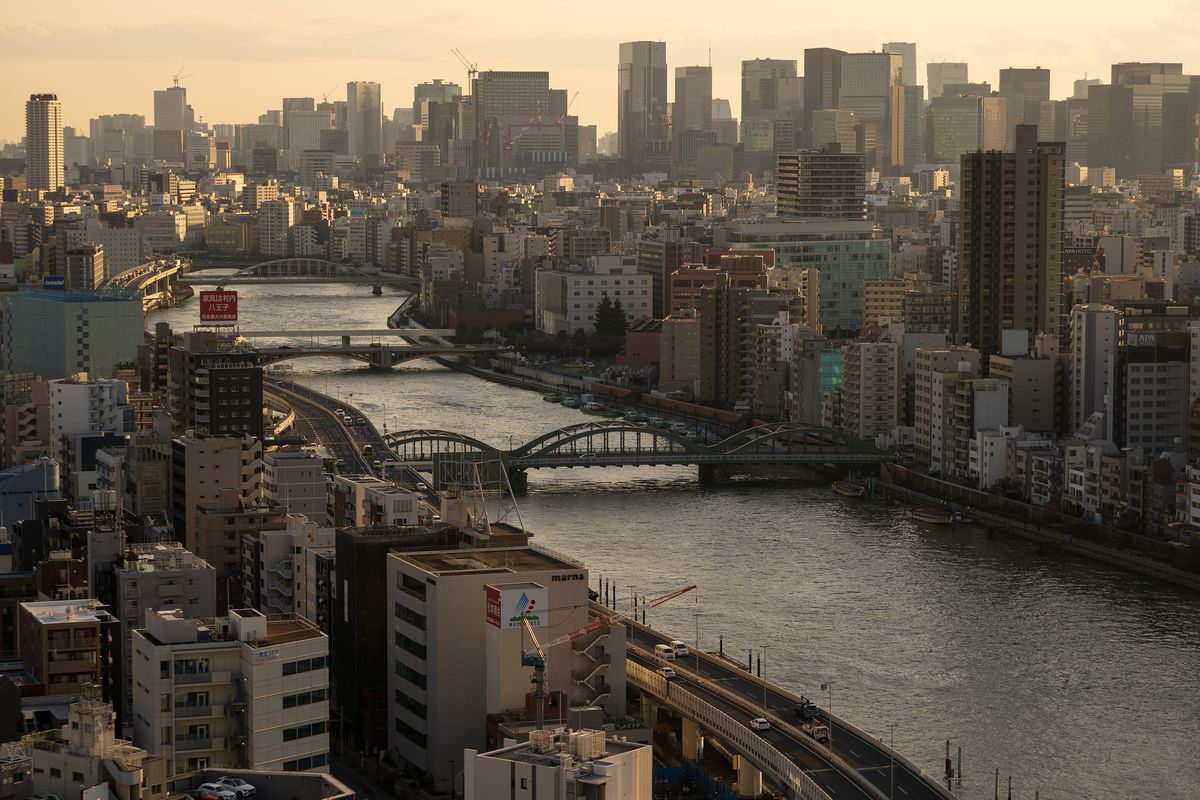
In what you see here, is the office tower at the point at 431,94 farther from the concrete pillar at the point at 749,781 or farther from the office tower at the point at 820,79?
the concrete pillar at the point at 749,781

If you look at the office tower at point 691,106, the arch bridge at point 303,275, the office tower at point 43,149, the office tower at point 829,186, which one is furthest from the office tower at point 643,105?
the office tower at point 829,186

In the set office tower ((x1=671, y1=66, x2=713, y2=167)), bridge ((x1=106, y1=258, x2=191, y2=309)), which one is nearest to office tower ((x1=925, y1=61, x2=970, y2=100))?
office tower ((x1=671, y1=66, x2=713, y2=167))

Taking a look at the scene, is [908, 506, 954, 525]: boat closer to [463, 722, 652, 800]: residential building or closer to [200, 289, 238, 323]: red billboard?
[200, 289, 238, 323]: red billboard

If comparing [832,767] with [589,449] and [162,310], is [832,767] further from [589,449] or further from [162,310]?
[162,310]

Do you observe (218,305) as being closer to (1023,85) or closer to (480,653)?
(480,653)

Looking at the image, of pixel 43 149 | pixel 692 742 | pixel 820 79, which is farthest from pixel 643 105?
pixel 692 742

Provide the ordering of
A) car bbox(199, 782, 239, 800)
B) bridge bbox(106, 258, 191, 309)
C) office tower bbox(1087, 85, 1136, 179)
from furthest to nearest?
1. office tower bbox(1087, 85, 1136, 179)
2. bridge bbox(106, 258, 191, 309)
3. car bbox(199, 782, 239, 800)

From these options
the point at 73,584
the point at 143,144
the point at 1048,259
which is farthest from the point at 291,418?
the point at 143,144
